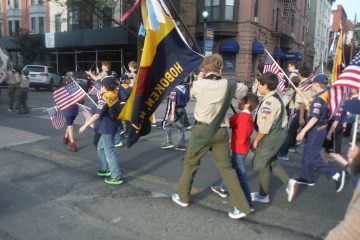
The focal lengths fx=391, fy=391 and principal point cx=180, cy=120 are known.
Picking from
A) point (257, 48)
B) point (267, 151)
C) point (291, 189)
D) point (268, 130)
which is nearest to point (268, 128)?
point (268, 130)

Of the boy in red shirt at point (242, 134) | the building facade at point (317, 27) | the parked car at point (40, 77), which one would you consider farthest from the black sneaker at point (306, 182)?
the building facade at point (317, 27)

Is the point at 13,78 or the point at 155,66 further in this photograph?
the point at 13,78

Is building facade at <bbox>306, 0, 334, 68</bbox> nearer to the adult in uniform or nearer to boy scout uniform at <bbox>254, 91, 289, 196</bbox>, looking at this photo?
boy scout uniform at <bbox>254, 91, 289, 196</bbox>

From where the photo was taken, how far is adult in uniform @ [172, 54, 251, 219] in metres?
4.25

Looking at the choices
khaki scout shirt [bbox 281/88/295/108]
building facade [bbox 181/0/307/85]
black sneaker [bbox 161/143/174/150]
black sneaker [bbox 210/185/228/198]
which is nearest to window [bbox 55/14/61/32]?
building facade [bbox 181/0/307/85]

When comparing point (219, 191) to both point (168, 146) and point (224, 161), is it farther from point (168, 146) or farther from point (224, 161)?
point (168, 146)

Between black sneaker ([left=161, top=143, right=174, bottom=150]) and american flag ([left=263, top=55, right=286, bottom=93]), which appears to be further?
black sneaker ([left=161, top=143, right=174, bottom=150])

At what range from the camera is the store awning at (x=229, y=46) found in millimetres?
27125

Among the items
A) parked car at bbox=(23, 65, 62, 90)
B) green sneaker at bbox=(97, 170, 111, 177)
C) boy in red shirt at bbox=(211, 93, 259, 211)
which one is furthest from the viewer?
parked car at bbox=(23, 65, 62, 90)

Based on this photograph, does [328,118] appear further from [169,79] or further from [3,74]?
[3,74]

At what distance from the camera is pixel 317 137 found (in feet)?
17.6

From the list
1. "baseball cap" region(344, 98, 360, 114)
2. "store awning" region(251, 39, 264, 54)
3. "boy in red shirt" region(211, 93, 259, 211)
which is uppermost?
"store awning" region(251, 39, 264, 54)

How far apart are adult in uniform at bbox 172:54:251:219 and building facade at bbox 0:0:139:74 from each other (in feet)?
72.9

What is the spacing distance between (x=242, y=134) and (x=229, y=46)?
23.4 metres
